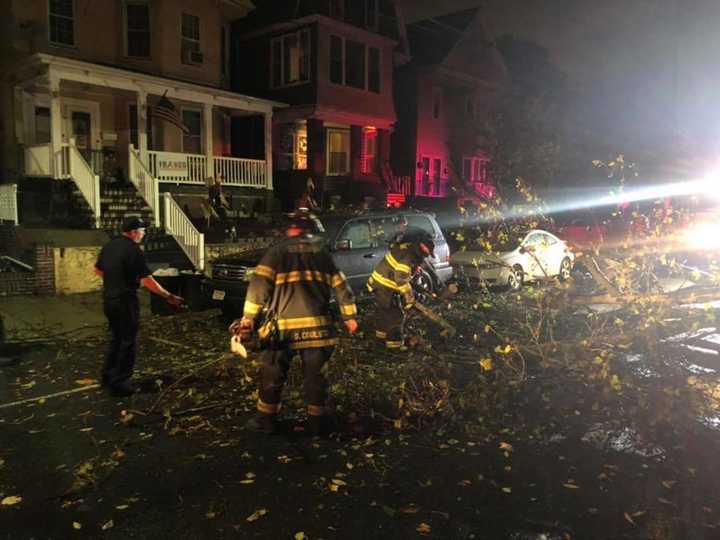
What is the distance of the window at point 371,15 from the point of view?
23.8 m

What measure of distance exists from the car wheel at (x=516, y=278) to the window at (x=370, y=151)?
1293cm

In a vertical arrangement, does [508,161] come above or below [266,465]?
above

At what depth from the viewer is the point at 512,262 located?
1328cm

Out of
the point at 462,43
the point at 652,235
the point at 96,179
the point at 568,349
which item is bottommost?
the point at 568,349

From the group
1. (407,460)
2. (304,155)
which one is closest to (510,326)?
(407,460)

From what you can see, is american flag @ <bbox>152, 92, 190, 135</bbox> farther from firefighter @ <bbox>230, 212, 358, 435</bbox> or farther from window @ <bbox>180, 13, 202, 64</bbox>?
firefighter @ <bbox>230, 212, 358, 435</bbox>

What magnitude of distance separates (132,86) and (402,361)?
13.5 metres

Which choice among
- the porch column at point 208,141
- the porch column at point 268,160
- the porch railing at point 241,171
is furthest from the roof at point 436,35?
the porch column at point 208,141

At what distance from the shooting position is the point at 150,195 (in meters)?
14.9

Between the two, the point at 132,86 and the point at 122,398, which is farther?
the point at 132,86

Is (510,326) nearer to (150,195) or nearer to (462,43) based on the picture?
(150,195)

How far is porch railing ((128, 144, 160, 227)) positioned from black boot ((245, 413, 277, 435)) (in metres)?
10.4

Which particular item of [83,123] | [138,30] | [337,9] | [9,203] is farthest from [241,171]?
[9,203]

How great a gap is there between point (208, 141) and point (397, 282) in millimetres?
13054
